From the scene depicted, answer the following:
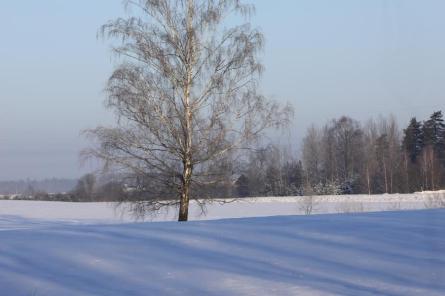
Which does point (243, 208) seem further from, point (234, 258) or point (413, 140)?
point (234, 258)

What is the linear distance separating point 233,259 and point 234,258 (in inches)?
2.3

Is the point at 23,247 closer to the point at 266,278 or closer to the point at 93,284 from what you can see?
the point at 93,284

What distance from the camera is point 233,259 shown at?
10.2 metres

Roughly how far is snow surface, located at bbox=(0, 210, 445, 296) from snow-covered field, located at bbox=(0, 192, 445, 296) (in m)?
0.01

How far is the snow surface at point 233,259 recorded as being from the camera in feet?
28.9

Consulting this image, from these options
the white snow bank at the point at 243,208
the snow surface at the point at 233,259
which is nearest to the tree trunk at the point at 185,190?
the snow surface at the point at 233,259

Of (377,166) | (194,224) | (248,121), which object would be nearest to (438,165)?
Result: (377,166)

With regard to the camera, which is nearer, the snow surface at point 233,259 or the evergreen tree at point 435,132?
the snow surface at point 233,259

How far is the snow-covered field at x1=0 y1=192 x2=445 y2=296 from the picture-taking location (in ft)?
28.9

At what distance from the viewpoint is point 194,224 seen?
13.8 metres

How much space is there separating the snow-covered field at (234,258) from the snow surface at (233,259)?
0.05 feet

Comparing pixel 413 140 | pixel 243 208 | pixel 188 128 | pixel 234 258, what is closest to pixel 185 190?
pixel 188 128

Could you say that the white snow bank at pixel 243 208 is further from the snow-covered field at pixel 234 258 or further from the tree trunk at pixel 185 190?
the snow-covered field at pixel 234 258

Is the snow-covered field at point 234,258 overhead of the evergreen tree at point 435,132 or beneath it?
beneath
